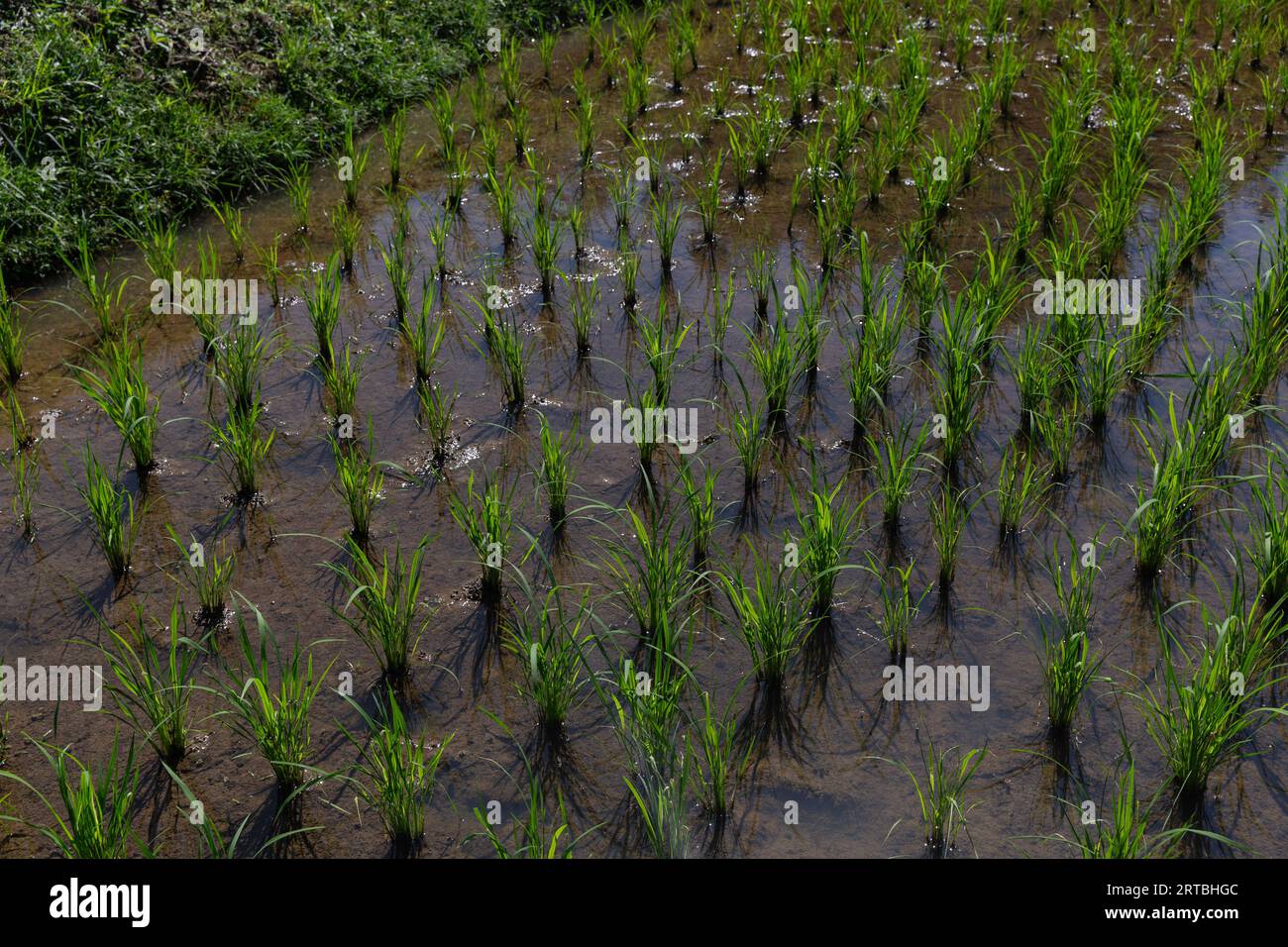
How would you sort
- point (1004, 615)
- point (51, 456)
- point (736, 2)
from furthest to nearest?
point (736, 2)
point (51, 456)
point (1004, 615)

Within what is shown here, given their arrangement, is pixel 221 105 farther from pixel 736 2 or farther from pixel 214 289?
pixel 736 2

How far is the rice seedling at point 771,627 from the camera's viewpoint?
3326mm

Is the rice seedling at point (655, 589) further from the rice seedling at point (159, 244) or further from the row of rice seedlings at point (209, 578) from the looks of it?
the rice seedling at point (159, 244)

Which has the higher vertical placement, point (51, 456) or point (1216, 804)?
point (51, 456)

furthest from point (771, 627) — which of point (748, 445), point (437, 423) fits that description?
point (437, 423)

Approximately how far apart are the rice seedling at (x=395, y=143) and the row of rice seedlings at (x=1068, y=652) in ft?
12.5

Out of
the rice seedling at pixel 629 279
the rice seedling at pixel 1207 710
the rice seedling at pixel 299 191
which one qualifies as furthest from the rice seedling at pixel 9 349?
the rice seedling at pixel 1207 710

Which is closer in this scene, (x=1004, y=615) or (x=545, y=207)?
(x=1004, y=615)

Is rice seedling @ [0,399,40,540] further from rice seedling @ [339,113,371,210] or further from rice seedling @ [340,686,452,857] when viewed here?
rice seedling @ [339,113,371,210]

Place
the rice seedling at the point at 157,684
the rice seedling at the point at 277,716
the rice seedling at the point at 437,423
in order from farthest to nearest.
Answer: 1. the rice seedling at the point at 437,423
2. the rice seedling at the point at 157,684
3. the rice seedling at the point at 277,716

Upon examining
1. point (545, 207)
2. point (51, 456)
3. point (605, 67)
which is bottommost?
point (51, 456)

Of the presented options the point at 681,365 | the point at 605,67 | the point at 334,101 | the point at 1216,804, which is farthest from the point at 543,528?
the point at 605,67

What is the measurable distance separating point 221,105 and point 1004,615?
4.75 m

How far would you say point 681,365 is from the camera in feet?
15.6
